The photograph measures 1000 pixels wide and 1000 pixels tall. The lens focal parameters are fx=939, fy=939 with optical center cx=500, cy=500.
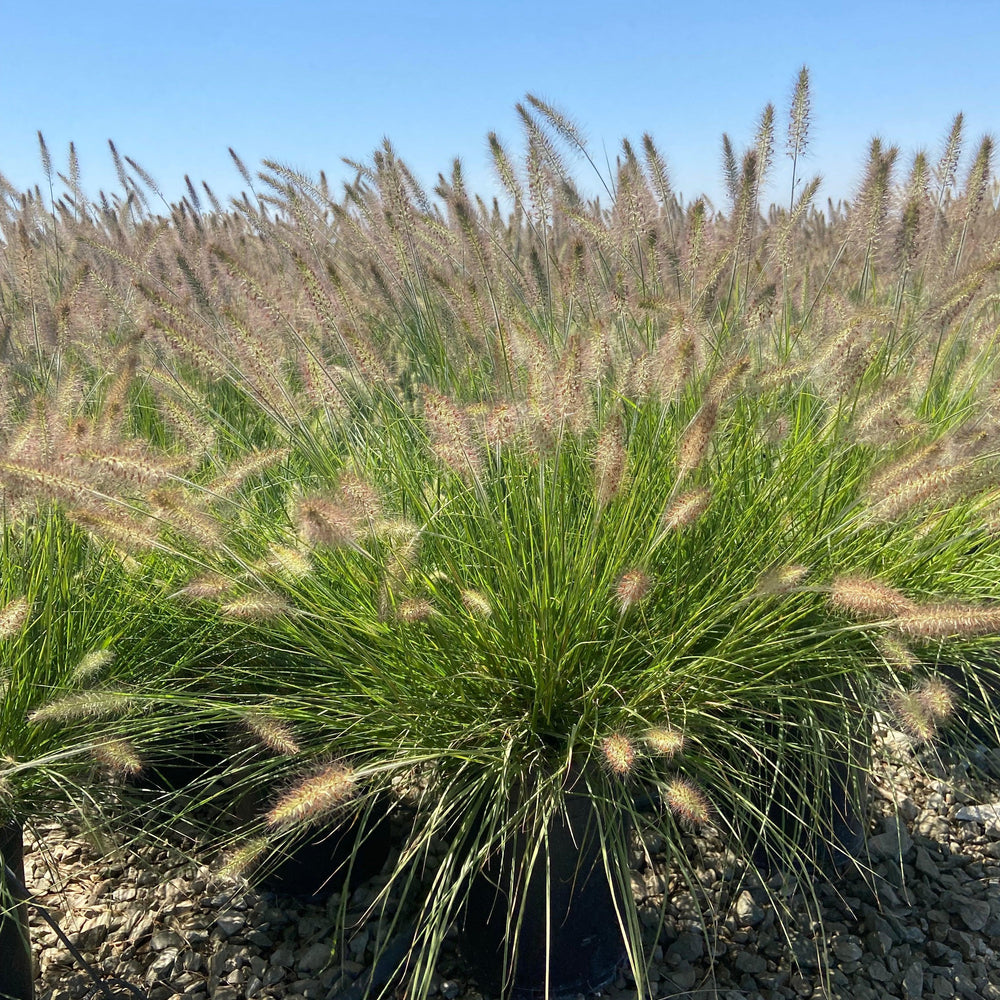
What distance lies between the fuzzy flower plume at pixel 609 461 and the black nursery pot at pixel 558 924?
649 mm

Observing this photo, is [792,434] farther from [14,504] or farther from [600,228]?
[14,504]

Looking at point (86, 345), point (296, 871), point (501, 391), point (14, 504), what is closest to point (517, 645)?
point (501, 391)

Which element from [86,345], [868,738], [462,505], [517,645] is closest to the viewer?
[517,645]

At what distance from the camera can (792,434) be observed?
246 cm

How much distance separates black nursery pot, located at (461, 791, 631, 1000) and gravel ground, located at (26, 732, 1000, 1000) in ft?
0.26

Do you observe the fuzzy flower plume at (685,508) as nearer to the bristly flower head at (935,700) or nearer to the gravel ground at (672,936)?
the bristly flower head at (935,700)

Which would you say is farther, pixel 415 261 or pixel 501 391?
pixel 415 261

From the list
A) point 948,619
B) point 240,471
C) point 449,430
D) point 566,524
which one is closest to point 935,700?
point 948,619

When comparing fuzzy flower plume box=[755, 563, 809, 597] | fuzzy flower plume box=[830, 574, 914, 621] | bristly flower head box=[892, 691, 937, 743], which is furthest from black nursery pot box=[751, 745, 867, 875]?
fuzzy flower plume box=[830, 574, 914, 621]

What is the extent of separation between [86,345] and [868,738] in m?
2.29

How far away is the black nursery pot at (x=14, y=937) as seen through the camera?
1914mm

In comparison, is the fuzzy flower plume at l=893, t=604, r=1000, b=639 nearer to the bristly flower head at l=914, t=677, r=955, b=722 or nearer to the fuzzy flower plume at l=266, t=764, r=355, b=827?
the bristly flower head at l=914, t=677, r=955, b=722

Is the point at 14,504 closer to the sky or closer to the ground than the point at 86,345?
closer to the ground

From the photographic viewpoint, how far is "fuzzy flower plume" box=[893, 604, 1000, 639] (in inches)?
59.7
